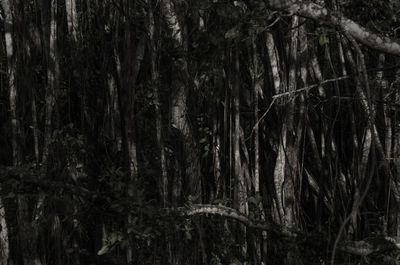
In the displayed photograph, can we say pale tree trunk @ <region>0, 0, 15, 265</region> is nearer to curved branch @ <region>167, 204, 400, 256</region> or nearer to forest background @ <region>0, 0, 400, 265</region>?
forest background @ <region>0, 0, 400, 265</region>

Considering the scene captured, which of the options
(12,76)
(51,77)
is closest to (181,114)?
(51,77)

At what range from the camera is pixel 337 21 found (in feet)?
7.28

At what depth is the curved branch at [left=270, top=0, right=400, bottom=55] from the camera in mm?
2209

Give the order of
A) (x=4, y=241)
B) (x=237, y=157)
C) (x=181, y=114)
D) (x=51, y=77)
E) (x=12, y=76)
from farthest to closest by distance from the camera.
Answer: (x=4, y=241)
(x=12, y=76)
(x=51, y=77)
(x=237, y=157)
(x=181, y=114)

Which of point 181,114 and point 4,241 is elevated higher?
point 181,114

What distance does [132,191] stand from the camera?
277 centimetres

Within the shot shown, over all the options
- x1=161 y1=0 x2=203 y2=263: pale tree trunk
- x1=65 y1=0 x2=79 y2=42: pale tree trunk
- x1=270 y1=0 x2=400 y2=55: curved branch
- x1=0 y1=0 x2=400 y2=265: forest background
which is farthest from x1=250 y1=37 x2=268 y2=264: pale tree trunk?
x1=270 y1=0 x2=400 y2=55: curved branch

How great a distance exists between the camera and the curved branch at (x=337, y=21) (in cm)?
221

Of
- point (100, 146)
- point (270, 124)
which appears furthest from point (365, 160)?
point (100, 146)

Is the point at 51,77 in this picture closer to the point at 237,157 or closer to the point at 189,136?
the point at 189,136

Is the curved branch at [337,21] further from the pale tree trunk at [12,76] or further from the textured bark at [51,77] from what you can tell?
the pale tree trunk at [12,76]

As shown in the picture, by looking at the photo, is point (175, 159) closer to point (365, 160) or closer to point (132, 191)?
point (132, 191)

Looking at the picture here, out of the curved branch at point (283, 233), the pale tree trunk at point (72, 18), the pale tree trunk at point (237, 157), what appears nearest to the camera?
the curved branch at point (283, 233)

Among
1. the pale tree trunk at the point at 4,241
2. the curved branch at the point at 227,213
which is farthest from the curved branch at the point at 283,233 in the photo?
the pale tree trunk at the point at 4,241
